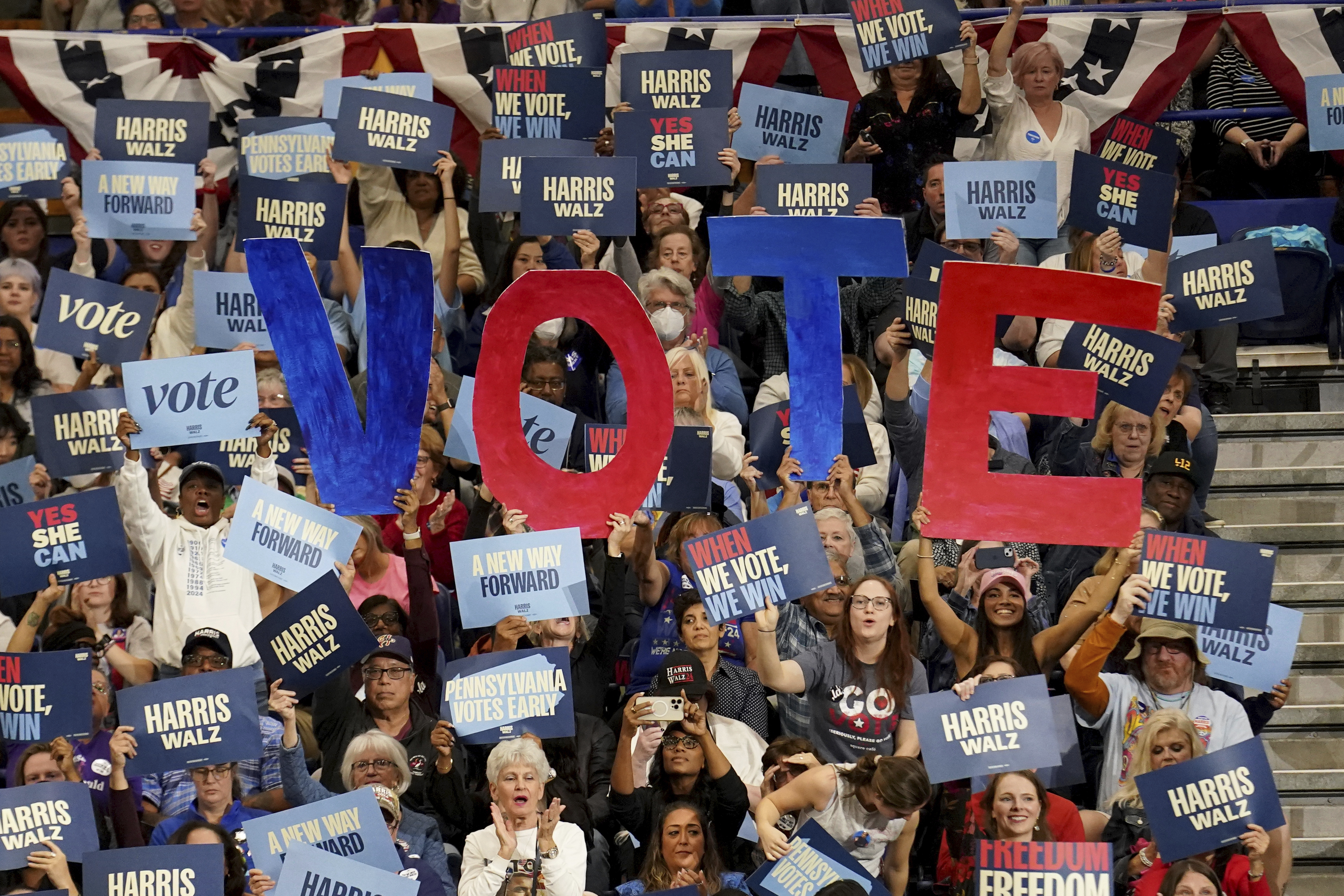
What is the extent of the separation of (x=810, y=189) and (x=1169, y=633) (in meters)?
2.46

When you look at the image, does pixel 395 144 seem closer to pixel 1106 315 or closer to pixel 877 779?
pixel 1106 315

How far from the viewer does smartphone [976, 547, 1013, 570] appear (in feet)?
25.5

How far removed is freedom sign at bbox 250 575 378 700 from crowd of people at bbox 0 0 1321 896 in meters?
0.13

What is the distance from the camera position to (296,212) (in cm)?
919

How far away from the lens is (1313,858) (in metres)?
7.84

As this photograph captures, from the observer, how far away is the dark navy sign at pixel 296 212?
9.16 meters

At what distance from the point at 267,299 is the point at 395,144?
53.6 inches

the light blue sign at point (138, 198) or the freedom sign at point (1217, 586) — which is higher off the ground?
the light blue sign at point (138, 198)

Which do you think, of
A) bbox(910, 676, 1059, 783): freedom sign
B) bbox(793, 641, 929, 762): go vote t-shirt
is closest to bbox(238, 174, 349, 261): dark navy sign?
bbox(793, 641, 929, 762): go vote t-shirt

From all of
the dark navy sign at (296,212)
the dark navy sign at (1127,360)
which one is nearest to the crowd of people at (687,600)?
the dark navy sign at (296,212)

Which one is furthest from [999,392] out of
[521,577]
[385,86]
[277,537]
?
[385,86]

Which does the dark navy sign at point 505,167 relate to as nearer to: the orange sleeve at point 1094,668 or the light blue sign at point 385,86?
the light blue sign at point 385,86

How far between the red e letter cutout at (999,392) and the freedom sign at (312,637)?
2.07 m

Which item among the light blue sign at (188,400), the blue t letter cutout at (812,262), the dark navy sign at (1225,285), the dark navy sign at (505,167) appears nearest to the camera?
the light blue sign at (188,400)
